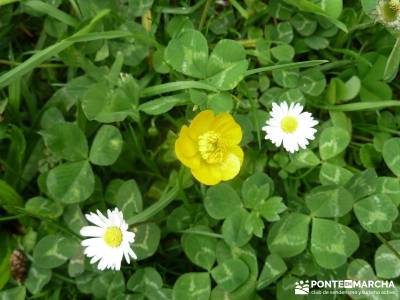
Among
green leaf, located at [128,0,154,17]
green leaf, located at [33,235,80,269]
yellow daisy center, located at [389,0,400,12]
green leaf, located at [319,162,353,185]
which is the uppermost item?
green leaf, located at [128,0,154,17]

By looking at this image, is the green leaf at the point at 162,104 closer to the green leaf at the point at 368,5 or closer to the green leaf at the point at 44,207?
the green leaf at the point at 44,207

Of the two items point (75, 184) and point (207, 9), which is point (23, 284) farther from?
point (207, 9)

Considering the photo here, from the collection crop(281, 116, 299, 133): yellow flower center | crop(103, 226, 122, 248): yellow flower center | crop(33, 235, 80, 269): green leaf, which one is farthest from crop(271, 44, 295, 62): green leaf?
crop(33, 235, 80, 269): green leaf

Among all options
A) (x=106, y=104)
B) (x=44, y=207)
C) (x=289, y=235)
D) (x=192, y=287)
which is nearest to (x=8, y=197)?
(x=44, y=207)

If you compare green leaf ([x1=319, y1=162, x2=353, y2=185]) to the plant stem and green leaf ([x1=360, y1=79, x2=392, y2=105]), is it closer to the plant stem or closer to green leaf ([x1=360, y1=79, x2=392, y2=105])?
green leaf ([x1=360, y1=79, x2=392, y2=105])

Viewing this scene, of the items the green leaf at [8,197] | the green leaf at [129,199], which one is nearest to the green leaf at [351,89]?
the green leaf at [129,199]

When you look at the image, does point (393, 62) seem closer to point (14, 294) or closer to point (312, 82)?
point (312, 82)

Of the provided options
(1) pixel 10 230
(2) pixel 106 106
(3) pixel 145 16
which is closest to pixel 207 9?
(3) pixel 145 16
